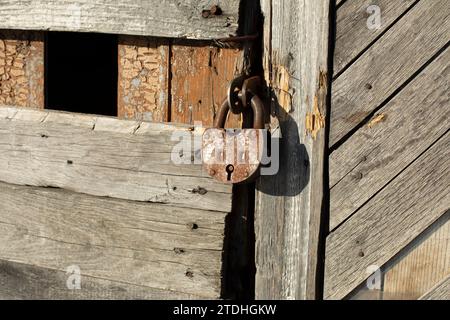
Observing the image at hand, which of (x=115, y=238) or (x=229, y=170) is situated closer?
(x=229, y=170)

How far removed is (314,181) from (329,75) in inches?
12.9

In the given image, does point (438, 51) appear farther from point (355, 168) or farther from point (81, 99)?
point (81, 99)

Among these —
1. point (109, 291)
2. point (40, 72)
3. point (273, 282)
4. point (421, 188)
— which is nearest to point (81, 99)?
point (40, 72)

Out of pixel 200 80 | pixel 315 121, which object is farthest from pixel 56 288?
pixel 315 121

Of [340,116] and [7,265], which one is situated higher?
[340,116]

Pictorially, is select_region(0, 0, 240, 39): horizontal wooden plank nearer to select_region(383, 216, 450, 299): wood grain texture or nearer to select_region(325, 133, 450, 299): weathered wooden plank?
select_region(325, 133, 450, 299): weathered wooden plank

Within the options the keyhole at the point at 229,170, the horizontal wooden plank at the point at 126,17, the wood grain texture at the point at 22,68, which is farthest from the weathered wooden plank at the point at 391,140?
the wood grain texture at the point at 22,68

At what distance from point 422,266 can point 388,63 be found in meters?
0.63

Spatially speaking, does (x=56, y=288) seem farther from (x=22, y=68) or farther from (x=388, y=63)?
(x=388, y=63)

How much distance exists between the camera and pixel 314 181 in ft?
8.10

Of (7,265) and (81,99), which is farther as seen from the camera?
(81,99)

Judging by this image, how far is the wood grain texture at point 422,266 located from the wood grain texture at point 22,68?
1.38 m

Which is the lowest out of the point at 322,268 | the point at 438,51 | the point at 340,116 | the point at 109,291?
the point at 109,291

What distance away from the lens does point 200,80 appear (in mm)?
2613
